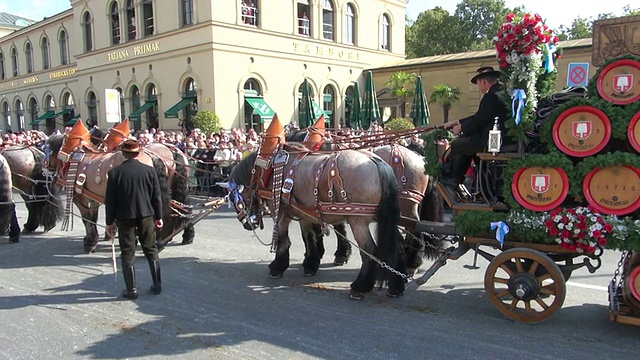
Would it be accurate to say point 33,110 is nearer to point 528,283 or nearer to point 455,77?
point 455,77

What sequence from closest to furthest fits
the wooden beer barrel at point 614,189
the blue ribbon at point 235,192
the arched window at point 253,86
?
1. the wooden beer barrel at point 614,189
2. the blue ribbon at point 235,192
3. the arched window at point 253,86

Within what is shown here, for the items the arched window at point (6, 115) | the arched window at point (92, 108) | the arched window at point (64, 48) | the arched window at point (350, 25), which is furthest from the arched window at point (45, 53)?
the arched window at point (350, 25)

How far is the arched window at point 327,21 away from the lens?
26953 millimetres

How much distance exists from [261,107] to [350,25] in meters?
9.08

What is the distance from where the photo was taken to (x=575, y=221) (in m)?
4.12

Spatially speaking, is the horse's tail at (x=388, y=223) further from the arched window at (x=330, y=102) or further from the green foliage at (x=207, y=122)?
the arched window at (x=330, y=102)

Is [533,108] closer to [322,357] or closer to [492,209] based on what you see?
[492,209]

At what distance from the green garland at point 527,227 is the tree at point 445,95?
19716mm

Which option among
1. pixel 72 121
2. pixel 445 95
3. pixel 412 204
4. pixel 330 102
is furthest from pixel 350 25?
pixel 412 204

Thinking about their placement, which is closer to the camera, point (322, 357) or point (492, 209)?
point (322, 357)

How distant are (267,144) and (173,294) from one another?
7.13 ft

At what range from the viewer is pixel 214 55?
70.9ft

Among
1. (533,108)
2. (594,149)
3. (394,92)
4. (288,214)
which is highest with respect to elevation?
(394,92)

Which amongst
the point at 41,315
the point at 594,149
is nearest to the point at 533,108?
the point at 594,149
